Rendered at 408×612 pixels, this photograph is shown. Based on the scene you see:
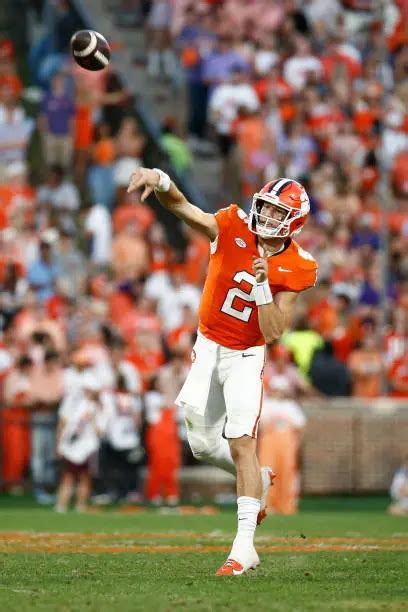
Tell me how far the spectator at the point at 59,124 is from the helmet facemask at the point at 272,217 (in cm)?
1162

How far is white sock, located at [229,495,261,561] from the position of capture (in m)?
8.03

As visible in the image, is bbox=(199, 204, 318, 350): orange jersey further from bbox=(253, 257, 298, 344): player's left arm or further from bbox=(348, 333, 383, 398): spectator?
bbox=(348, 333, 383, 398): spectator

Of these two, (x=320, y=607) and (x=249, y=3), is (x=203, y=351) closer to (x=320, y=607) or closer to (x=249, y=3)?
(x=320, y=607)

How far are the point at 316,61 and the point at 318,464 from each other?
7.37m

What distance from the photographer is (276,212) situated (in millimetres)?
8625

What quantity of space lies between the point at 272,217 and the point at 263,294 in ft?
1.78

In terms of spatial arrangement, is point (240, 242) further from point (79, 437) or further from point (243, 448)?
point (79, 437)

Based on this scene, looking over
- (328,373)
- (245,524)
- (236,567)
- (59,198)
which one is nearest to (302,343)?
(328,373)

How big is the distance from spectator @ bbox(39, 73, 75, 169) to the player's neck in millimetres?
11460

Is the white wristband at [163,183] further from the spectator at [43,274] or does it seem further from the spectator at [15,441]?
the spectator at [43,274]

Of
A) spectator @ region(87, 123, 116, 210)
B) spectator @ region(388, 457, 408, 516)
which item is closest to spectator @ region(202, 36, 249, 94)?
spectator @ region(87, 123, 116, 210)

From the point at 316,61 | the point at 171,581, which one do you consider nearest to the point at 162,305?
the point at 316,61

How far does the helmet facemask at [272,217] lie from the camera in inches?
338

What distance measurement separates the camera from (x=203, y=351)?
349 inches
